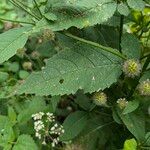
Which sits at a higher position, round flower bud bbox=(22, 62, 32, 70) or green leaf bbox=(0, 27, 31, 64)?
green leaf bbox=(0, 27, 31, 64)

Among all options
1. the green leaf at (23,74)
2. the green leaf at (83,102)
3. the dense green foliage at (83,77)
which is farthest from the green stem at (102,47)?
the green leaf at (23,74)

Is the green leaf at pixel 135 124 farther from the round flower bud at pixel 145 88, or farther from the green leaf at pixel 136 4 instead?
the green leaf at pixel 136 4

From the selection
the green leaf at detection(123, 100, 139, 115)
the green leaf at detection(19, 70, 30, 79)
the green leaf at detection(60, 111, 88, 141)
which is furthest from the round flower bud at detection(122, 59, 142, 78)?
the green leaf at detection(19, 70, 30, 79)

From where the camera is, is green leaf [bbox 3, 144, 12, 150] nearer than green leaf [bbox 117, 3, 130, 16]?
No

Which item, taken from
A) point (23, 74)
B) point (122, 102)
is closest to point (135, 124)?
point (122, 102)

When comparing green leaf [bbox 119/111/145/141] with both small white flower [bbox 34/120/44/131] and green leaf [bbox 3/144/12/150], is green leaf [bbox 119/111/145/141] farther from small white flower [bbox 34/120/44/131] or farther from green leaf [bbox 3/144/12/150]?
green leaf [bbox 3/144/12/150]

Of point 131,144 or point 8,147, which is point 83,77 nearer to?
point 131,144
